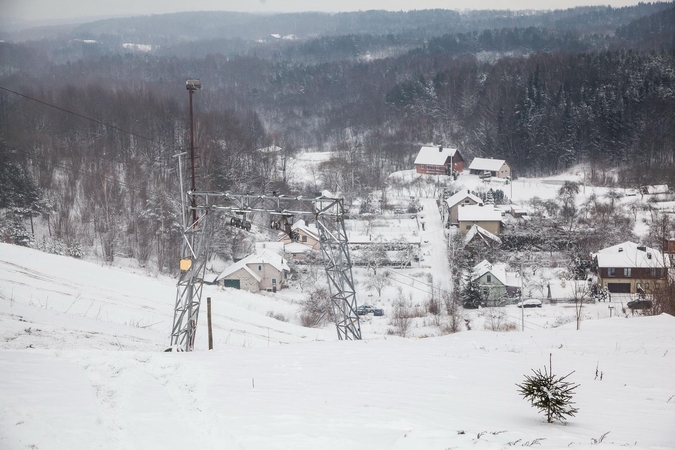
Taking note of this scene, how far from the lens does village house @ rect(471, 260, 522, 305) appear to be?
24.7m

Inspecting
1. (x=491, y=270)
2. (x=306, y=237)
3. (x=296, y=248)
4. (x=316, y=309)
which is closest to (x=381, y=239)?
(x=306, y=237)

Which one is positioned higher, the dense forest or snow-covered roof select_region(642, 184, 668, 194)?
the dense forest

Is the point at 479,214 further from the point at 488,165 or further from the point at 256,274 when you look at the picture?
the point at 488,165

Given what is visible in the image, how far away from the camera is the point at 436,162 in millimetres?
47969

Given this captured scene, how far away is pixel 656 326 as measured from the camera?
10438 mm

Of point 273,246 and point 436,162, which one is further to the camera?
point 436,162

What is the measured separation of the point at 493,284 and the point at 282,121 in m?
53.7

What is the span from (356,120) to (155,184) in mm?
35460

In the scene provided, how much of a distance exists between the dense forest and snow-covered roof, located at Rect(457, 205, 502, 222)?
9.71m

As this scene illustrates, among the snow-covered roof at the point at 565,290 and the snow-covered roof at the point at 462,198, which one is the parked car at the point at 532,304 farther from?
the snow-covered roof at the point at 462,198

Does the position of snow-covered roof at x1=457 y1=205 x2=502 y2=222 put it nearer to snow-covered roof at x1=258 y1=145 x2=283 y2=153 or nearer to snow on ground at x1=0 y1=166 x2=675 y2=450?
snow-covered roof at x1=258 y1=145 x2=283 y2=153

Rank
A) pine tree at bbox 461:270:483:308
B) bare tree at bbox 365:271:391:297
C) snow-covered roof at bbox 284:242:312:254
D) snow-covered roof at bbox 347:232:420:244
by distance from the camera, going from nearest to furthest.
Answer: pine tree at bbox 461:270:483:308 → bare tree at bbox 365:271:391:297 → snow-covered roof at bbox 347:232:420:244 → snow-covered roof at bbox 284:242:312:254

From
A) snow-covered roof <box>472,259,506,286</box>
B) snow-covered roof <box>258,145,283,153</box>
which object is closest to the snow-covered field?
snow-covered roof <box>472,259,506,286</box>

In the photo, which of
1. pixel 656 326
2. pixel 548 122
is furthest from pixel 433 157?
pixel 656 326
